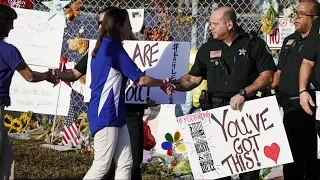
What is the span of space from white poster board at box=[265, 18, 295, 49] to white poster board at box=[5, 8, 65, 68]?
9.20ft

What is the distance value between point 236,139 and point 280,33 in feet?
10.1

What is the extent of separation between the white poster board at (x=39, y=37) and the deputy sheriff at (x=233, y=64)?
147 inches

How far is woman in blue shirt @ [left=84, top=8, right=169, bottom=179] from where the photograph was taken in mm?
5461

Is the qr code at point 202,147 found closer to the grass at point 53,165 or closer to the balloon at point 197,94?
the grass at point 53,165

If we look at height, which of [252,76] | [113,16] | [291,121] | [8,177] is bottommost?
[8,177]

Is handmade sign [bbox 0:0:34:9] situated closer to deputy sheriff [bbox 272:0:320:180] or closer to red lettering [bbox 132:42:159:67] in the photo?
red lettering [bbox 132:42:159:67]

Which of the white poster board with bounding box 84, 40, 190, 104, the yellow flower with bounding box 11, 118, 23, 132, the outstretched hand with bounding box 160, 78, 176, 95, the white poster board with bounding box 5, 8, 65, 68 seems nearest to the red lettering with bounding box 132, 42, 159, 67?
the white poster board with bounding box 84, 40, 190, 104

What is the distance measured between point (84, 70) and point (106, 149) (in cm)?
140

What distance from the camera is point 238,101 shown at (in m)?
5.45

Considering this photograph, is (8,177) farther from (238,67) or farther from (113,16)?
(238,67)

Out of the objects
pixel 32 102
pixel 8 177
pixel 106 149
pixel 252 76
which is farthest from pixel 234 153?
pixel 32 102

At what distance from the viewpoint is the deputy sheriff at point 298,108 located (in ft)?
19.8

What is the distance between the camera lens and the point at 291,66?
610 cm

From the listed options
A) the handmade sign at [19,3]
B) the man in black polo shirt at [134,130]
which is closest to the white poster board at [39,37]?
the handmade sign at [19,3]
